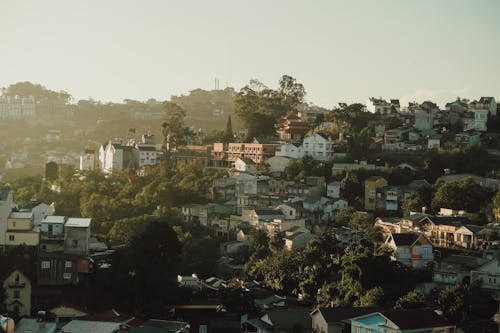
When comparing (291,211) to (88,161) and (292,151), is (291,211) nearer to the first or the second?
(292,151)

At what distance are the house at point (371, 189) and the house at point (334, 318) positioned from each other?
30.2 feet

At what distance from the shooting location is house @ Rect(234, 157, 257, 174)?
31.6 metres

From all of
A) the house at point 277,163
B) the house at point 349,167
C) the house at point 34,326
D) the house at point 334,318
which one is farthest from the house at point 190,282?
the house at point 277,163

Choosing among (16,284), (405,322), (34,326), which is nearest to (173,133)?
(16,284)

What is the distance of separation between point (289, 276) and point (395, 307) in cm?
405

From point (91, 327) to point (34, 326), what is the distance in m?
1.24

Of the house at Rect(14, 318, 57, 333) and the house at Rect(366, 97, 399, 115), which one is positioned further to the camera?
the house at Rect(366, 97, 399, 115)

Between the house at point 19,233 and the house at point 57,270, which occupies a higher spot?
the house at point 19,233

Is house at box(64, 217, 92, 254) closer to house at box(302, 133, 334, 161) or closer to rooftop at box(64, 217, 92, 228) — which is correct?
rooftop at box(64, 217, 92, 228)

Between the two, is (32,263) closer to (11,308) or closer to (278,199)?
(11,308)

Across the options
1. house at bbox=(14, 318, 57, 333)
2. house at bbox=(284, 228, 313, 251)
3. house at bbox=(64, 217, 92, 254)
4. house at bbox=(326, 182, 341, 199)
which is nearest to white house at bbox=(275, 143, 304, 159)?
house at bbox=(326, 182, 341, 199)

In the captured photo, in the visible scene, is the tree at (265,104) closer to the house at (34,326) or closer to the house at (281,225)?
the house at (281,225)

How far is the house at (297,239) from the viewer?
23484mm

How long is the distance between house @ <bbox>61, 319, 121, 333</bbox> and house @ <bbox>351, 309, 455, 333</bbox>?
17.1ft
